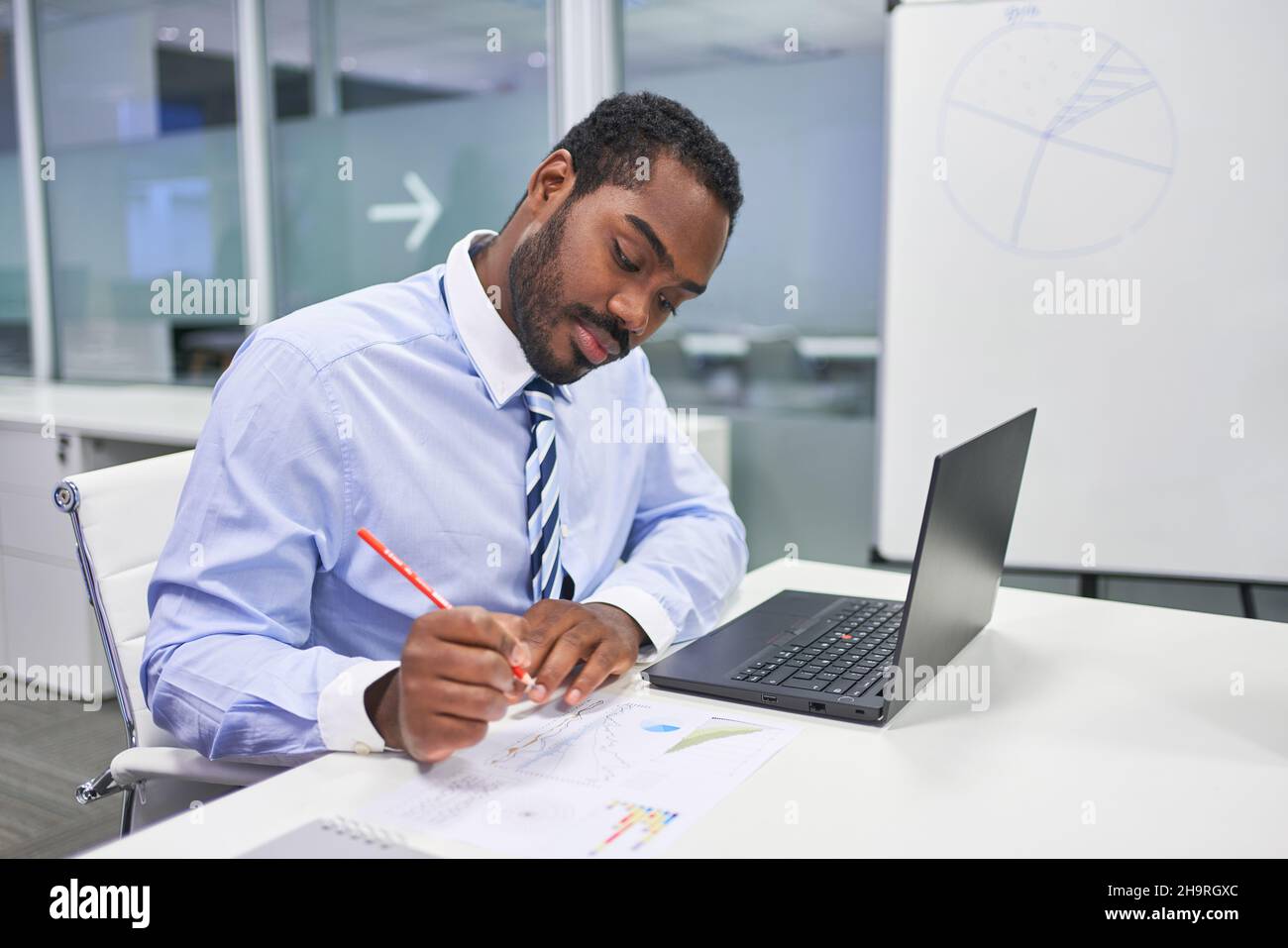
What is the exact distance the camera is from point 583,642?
3.43ft

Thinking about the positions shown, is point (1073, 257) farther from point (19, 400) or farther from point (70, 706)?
point (19, 400)

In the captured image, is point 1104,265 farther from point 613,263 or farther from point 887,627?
point 613,263

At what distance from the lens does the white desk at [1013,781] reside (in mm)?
755

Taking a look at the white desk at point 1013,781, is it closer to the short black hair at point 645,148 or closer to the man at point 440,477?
the man at point 440,477

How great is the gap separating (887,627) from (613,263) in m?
0.54

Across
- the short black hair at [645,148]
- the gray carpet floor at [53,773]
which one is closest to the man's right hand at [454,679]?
the short black hair at [645,148]

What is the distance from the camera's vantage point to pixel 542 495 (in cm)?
121

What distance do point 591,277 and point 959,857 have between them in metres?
0.69

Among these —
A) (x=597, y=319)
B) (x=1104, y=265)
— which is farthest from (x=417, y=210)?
(x=597, y=319)

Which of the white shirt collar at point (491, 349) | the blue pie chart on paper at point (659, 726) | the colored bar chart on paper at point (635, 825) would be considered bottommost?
the blue pie chart on paper at point (659, 726)

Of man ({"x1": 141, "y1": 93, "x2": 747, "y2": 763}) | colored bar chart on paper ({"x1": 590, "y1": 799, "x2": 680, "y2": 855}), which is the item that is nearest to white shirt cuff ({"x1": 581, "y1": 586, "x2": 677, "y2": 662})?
man ({"x1": 141, "y1": 93, "x2": 747, "y2": 763})

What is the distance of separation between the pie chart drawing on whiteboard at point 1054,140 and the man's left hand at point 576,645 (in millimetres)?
1418

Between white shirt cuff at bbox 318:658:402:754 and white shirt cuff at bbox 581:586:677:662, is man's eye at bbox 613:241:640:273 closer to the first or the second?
white shirt cuff at bbox 581:586:677:662
